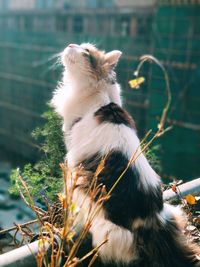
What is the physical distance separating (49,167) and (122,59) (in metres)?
6.81

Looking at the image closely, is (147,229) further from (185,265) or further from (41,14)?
(41,14)

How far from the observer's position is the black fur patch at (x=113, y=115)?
1681 millimetres

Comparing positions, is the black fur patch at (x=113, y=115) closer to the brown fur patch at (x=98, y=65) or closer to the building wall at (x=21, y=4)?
the brown fur patch at (x=98, y=65)

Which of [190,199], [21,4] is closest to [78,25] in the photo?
[21,4]

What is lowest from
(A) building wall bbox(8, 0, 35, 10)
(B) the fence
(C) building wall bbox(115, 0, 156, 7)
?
(B) the fence

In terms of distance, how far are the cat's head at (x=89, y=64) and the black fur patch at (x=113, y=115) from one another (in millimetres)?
226

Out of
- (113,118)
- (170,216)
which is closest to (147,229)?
(170,216)

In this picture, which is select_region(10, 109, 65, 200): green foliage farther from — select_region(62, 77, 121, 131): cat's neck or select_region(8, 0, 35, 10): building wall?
select_region(8, 0, 35, 10): building wall

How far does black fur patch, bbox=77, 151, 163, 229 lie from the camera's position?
1473 millimetres

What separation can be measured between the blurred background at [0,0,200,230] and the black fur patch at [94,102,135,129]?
6.87 ft

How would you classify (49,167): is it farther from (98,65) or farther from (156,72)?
(156,72)

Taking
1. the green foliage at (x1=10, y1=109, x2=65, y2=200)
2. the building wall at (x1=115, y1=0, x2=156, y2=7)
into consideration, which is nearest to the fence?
the building wall at (x1=115, y1=0, x2=156, y2=7)

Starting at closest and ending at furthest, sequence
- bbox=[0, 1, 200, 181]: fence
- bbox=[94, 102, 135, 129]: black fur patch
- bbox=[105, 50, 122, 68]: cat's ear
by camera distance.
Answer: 1. bbox=[94, 102, 135, 129]: black fur patch
2. bbox=[105, 50, 122, 68]: cat's ear
3. bbox=[0, 1, 200, 181]: fence

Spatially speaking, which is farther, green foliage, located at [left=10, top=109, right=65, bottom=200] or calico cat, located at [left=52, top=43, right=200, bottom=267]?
green foliage, located at [left=10, top=109, right=65, bottom=200]
